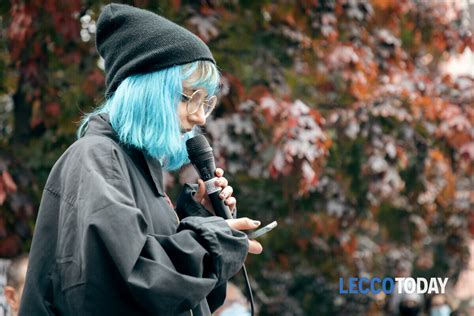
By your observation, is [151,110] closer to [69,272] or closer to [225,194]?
[225,194]

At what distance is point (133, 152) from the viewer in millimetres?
2104

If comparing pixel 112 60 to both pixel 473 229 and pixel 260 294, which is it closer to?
pixel 473 229

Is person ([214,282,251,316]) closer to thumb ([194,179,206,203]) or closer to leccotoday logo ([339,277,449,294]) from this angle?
leccotoday logo ([339,277,449,294])

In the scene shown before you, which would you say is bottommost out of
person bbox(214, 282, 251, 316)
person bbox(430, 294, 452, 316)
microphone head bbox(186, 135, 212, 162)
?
person bbox(430, 294, 452, 316)

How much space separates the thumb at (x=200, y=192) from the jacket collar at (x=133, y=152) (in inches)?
6.8

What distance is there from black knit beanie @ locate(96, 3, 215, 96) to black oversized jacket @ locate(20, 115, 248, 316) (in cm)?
15

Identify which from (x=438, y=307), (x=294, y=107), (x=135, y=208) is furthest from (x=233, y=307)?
(x=135, y=208)

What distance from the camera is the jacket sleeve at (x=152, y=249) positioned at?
6.06 ft

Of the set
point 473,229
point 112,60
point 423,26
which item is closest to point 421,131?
point 423,26

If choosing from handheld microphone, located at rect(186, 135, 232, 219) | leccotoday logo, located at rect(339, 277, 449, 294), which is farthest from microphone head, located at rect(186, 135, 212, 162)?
leccotoday logo, located at rect(339, 277, 449, 294)

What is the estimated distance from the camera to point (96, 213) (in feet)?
6.12

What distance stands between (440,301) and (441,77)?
308cm

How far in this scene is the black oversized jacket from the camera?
6.09 ft

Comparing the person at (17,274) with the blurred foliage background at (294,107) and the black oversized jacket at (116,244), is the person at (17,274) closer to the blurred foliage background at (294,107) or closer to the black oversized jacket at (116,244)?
the blurred foliage background at (294,107)
